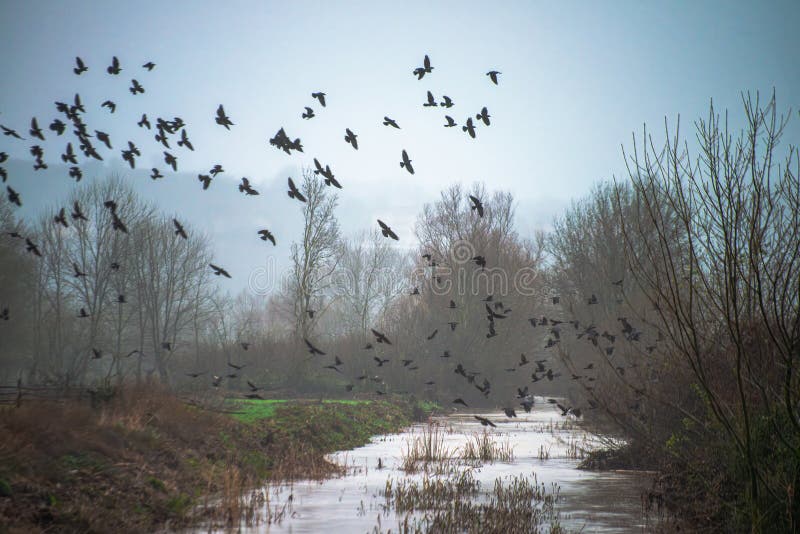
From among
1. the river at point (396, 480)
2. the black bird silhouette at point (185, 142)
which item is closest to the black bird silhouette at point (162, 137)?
the black bird silhouette at point (185, 142)

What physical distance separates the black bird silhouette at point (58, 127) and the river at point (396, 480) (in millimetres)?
6946

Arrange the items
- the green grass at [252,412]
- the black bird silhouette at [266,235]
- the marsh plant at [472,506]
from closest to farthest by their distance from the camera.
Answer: the marsh plant at [472,506]
the black bird silhouette at [266,235]
the green grass at [252,412]

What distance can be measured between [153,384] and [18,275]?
73.4 ft

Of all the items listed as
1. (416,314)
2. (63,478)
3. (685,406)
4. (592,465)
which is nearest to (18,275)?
(416,314)

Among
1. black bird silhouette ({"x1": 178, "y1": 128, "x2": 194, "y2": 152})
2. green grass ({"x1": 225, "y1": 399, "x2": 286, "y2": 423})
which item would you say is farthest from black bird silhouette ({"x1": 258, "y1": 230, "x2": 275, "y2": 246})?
green grass ({"x1": 225, "y1": 399, "x2": 286, "y2": 423})

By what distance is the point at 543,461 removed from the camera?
55.6ft

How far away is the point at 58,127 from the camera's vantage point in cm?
1037

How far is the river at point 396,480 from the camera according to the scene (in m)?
9.43

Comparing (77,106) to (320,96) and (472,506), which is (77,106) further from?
(472,506)

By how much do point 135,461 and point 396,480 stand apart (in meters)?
5.18

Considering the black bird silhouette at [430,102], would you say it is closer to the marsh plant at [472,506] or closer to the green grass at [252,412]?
the marsh plant at [472,506]

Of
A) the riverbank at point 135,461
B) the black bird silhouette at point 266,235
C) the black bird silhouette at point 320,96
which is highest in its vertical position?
the black bird silhouette at point 320,96

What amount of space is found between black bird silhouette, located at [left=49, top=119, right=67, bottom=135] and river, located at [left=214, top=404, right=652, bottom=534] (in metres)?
6.95

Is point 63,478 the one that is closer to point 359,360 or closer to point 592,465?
point 592,465
